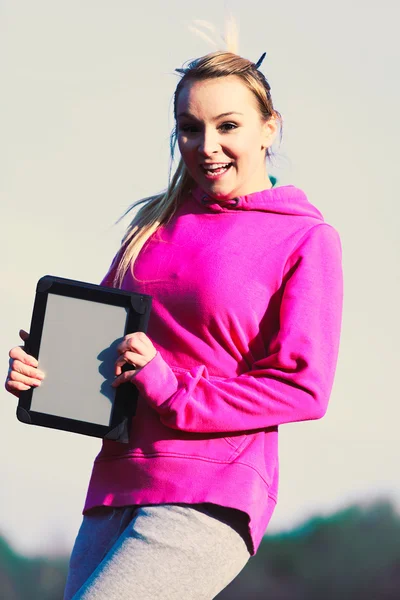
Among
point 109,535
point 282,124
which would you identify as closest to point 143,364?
point 109,535

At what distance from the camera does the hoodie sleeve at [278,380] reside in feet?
6.64

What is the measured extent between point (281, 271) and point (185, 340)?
0.22 metres

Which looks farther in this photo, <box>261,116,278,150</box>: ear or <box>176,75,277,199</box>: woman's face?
<box>261,116,278,150</box>: ear

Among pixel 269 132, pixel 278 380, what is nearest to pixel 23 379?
pixel 278 380

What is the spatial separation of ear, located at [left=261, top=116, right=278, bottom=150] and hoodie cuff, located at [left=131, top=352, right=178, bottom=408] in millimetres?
524

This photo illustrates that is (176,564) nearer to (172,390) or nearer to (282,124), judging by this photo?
(172,390)

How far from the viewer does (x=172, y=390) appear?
2041 mm

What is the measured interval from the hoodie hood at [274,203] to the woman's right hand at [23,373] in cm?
48

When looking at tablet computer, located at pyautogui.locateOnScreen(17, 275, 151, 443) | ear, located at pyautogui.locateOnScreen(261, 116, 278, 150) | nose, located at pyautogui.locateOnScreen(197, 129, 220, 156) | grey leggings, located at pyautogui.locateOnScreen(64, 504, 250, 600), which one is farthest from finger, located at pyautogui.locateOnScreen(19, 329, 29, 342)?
ear, located at pyautogui.locateOnScreen(261, 116, 278, 150)

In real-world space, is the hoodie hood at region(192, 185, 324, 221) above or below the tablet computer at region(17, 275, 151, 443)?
above

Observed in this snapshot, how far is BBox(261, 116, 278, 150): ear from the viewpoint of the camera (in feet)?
7.51

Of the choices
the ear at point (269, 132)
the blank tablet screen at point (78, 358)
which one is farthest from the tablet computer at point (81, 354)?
the ear at point (269, 132)

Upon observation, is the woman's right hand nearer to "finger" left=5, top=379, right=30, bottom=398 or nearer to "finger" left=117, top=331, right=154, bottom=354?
"finger" left=5, top=379, right=30, bottom=398

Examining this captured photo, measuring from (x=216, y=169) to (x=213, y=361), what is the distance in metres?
0.38
